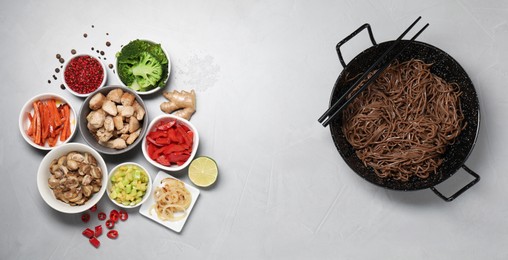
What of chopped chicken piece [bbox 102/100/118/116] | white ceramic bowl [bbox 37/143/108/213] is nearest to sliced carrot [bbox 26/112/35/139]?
white ceramic bowl [bbox 37/143/108/213]

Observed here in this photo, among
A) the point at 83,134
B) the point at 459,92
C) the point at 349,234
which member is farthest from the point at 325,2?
the point at 83,134

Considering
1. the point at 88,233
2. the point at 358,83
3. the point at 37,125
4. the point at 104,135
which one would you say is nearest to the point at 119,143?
the point at 104,135

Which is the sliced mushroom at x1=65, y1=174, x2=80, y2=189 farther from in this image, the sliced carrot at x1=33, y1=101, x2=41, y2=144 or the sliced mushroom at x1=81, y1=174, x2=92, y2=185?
the sliced carrot at x1=33, y1=101, x2=41, y2=144

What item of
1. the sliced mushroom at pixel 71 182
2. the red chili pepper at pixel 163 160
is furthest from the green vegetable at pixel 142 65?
the sliced mushroom at pixel 71 182

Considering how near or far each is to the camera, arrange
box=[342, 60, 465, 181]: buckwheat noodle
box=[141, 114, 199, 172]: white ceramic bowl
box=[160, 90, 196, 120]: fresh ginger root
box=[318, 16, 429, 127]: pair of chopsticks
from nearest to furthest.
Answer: box=[318, 16, 429, 127]: pair of chopsticks < box=[342, 60, 465, 181]: buckwheat noodle < box=[141, 114, 199, 172]: white ceramic bowl < box=[160, 90, 196, 120]: fresh ginger root

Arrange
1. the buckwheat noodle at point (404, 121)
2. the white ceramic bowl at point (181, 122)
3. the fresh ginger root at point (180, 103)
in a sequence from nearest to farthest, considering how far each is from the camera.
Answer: the buckwheat noodle at point (404, 121) < the white ceramic bowl at point (181, 122) < the fresh ginger root at point (180, 103)

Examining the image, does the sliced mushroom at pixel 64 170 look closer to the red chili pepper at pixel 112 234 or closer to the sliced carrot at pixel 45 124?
the sliced carrot at pixel 45 124

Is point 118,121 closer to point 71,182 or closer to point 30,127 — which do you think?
point 71,182
